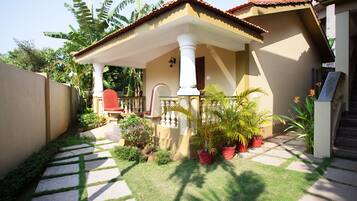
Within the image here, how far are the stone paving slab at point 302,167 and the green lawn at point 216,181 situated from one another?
0.13 meters

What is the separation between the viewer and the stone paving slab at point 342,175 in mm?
3998

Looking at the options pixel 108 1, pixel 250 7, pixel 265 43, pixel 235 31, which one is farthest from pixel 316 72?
pixel 108 1

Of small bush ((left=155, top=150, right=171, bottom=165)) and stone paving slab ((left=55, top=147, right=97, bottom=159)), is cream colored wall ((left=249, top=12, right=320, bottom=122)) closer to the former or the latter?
small bush ((left=155, top=150, right=171, bottom=165))

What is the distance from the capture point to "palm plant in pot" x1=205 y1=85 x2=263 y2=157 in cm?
570

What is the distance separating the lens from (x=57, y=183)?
438 centimetres

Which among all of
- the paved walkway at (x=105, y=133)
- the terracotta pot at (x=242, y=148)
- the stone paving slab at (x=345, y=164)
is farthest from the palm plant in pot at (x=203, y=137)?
the paved walkway at (x=105, y=133)

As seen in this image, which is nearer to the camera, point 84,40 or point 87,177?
point 87,177

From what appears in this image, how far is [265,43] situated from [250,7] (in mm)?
2215

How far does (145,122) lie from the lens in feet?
22.2

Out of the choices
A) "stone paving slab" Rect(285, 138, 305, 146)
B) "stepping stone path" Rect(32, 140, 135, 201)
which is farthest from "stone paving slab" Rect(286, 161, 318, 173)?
"stepping stone path" Rect(32, 140, 135, 201)

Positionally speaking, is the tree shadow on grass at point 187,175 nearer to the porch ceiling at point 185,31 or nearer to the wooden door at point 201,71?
the porch ceiling at point 185,31

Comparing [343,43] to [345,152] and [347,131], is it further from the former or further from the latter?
[345,152]

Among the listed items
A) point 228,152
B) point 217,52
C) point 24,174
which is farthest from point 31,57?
point 228,152

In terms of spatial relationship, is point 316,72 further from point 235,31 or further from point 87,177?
point 87,177
